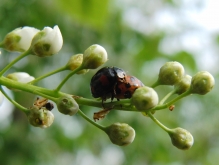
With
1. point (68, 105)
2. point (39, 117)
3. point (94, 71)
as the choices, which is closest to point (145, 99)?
point (68, 105)

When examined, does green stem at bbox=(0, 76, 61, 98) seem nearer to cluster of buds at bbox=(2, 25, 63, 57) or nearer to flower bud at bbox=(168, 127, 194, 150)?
cluster of buds at bbox=(2, 25, 63, 57)

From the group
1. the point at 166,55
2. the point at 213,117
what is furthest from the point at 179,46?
the point at 213,117

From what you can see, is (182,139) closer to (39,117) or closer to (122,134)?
(122,134)

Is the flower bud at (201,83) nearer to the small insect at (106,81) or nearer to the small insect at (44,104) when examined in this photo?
the small insect at (106,81)

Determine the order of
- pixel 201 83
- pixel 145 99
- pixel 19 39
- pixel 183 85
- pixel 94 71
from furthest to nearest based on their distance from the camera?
pixel 94 71 → pixel 19 39 → pixel 183 85 → pixel 201 83 → pixel 145 99

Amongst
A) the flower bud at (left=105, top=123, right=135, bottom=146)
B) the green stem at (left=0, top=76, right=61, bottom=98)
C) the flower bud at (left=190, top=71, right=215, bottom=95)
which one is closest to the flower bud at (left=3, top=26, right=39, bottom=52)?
the green stem at (left=0, top=76, right=61, bottom=98)

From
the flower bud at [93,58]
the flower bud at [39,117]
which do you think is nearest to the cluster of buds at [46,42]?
the flower bud at [93,58]
